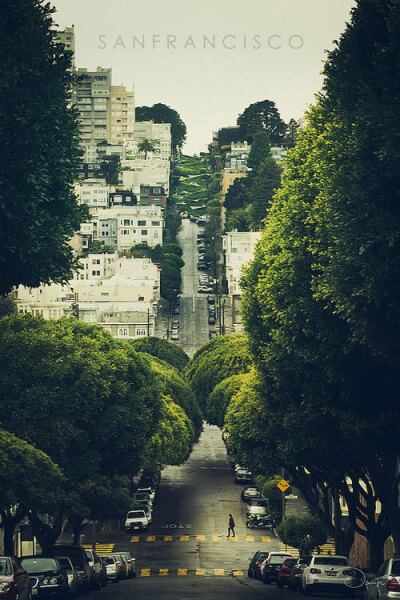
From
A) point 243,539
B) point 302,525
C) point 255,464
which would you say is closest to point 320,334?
point 255,464

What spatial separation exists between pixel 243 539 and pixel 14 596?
50.7m

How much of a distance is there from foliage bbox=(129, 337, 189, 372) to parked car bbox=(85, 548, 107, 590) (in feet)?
328

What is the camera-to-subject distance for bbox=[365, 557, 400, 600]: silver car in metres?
25.9

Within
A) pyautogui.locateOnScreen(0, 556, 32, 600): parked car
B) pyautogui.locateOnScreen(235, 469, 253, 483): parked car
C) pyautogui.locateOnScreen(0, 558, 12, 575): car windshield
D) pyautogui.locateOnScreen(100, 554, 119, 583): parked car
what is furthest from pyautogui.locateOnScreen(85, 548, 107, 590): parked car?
pyautogui.locateOnScreen(235, 469, 253, 483): parked car

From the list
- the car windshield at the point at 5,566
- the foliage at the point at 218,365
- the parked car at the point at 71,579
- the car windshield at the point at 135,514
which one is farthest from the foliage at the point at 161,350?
the car windshield at the point at 5,566

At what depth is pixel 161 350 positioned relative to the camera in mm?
147250

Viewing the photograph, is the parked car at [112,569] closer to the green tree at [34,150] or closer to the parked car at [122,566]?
the parked car at [122,566]

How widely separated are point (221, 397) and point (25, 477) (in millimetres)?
64419

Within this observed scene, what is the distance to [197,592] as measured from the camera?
121 ft

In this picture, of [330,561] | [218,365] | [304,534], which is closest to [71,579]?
[330,561]

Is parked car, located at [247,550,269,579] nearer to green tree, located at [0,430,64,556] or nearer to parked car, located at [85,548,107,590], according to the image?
parked car, located at [85,548,107,590]

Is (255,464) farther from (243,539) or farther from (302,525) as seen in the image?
(243,539)

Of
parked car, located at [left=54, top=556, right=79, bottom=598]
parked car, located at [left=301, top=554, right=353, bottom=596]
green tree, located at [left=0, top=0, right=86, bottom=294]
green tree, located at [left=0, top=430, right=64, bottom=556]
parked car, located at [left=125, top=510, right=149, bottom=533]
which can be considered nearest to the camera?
green tree, located at [left=0, top=0, right=86, bottom=294]

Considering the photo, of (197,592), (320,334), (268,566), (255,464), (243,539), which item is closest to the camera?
(320,334)
